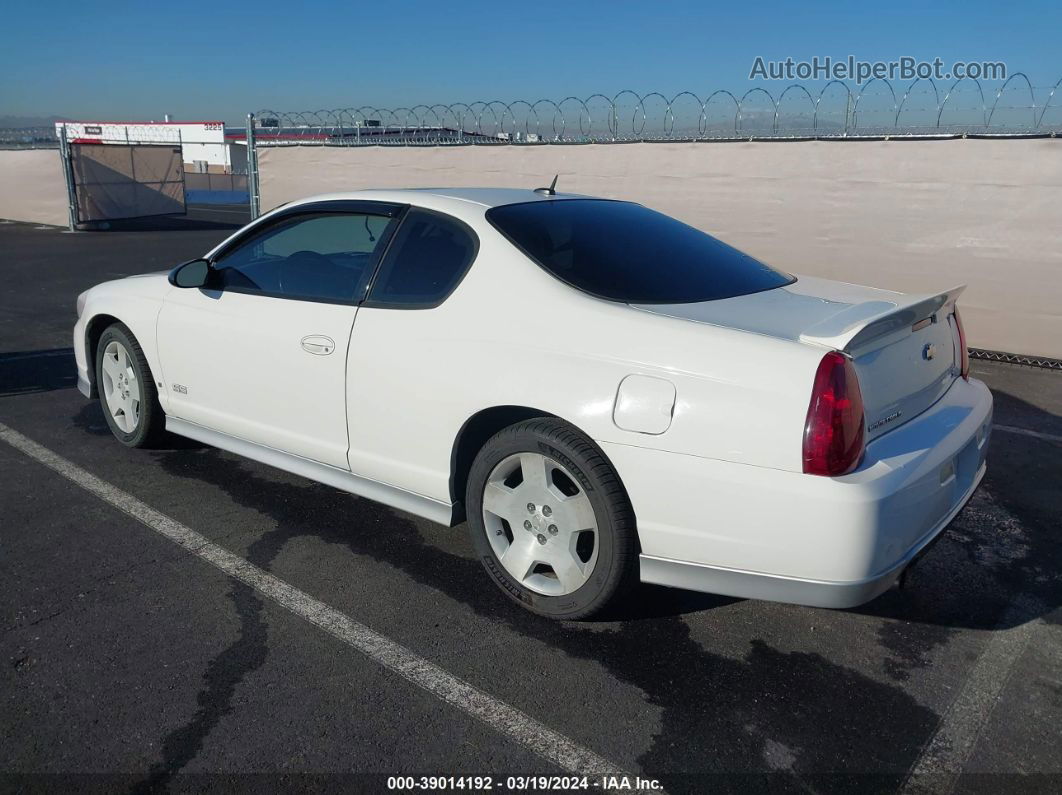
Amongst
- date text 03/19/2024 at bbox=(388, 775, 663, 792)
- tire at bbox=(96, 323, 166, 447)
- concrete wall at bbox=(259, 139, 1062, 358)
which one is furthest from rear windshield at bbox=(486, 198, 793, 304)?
concrete wall at bbox=(259, 139, 1062, 358)

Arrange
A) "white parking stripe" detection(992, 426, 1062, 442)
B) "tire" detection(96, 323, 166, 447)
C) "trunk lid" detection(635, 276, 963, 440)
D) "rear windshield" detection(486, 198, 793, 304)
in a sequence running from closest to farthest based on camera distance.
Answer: "trunk lid" detection(635, 276, 963, 440)
"rear windshield" detection(486, 198, 793, 304)
"tire" detection(96, 323, 166, 447)
"white parking stripe" detection(992, 426, 1062, 442)

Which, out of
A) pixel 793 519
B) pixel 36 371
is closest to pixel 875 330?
pixel 793 519

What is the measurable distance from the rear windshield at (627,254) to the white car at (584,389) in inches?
0.6

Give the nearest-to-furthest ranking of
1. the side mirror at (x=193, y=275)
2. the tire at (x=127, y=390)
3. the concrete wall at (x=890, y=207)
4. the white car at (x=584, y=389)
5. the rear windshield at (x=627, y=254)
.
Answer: the white car at (x=584, y=389)
the rear windshield at (x=627, y=254)
the side mirror at (x=193, y=275)
the tire at (x=127, y=390)
the concrete wall at (x=890, y=207)

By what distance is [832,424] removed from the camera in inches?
102

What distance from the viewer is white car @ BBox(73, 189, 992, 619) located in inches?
104

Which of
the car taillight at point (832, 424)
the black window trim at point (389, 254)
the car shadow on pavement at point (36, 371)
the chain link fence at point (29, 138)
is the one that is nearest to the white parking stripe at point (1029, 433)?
the car taillight at point (832, 424)

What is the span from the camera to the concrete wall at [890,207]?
7.41 meters

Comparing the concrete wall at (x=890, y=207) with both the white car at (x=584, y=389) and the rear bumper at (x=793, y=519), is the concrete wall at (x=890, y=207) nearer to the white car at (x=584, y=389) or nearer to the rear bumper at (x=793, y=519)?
the white car at (x=584, y=389)

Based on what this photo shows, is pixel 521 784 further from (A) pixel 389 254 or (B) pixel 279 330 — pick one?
(B) pixel 279 330

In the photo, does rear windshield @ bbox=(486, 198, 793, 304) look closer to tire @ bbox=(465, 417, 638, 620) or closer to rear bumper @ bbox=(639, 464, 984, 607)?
tire @ bbox=(465, 417, 638, 620)

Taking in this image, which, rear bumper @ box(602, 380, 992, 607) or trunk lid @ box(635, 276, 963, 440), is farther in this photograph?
trunk lid @ box(635, 276, 963, 440)

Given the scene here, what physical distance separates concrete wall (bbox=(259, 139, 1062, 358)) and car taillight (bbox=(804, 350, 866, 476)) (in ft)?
19.5

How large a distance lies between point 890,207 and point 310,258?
5.93 meters
